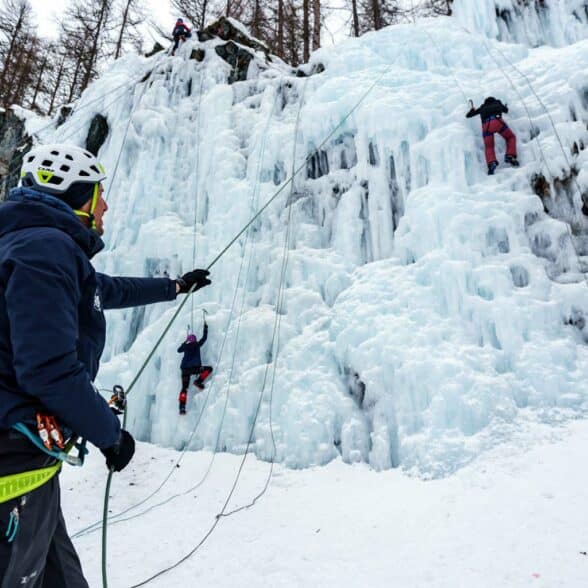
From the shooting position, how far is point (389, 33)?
6.95 meters

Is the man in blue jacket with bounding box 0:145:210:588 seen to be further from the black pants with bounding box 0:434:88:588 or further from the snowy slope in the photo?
the snowy slope

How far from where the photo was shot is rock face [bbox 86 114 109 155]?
8.74 m

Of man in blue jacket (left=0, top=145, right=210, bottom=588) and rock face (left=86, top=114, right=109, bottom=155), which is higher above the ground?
rock face (left=86, top=114, right=109, bottom=155)

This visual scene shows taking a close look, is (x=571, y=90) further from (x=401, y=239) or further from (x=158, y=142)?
(x=158, y=142)

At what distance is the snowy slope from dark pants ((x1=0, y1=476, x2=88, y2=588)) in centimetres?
302

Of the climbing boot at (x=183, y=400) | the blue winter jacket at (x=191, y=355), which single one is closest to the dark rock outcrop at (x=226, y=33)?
the blue winter jacket at (x=191, y=355)

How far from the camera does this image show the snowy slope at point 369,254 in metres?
4.12

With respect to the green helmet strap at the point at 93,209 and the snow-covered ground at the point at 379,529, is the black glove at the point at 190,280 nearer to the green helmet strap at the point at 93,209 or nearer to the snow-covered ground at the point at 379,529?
the green helmet strap at the point at 93,209

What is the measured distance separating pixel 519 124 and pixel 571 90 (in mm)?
701

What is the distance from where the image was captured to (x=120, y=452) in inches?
62.9

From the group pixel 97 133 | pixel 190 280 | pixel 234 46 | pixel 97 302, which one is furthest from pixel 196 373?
pixel 234 46

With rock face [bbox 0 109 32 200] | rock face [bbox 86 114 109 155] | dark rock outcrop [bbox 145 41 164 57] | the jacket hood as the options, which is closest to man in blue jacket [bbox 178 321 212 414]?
the jacket hood

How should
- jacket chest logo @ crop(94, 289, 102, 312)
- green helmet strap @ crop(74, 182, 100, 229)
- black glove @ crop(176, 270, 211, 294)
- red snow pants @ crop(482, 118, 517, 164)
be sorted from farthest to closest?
red snow pants @ crop(482, 118, 517, 164), black glove @ crop(176, 270, 211, 294), green helmet strap @ crop(74, 182, 100, 229), jacket chest logo @ crop(94, 289, 102, 312)

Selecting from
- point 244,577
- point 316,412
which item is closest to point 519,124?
point 316,412
